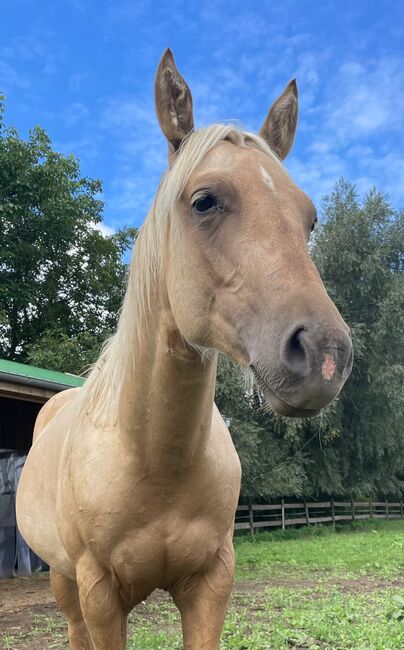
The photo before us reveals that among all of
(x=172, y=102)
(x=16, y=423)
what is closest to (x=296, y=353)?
(x=172, y=102)

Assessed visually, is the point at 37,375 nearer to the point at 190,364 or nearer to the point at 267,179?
the point at 190,364

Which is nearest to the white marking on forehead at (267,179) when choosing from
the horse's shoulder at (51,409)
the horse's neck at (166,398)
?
the horse's neck at (166,398)

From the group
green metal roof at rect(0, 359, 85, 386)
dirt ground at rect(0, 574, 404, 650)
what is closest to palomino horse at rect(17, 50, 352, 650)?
dirt ground at rect(0, 574, 404, 650)

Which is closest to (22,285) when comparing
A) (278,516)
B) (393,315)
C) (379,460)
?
(278,516)

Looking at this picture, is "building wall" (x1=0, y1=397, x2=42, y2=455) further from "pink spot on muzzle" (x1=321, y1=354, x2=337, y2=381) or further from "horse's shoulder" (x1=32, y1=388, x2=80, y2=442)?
"pink spot on muzzle" (x1=321, y1=354, x2=337, y2=381)

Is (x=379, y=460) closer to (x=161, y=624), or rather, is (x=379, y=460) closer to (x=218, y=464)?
(x=161, y=624)

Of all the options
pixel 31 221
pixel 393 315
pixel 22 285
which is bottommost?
pixel 393 315

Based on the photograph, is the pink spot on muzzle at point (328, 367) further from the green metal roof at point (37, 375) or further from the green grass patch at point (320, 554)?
the green grass patch at point (320, 554)

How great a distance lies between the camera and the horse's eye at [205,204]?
1613 millimetres

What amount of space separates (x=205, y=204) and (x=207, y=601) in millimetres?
1442

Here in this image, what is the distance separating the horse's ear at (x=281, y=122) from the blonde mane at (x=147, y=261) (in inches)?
7.6

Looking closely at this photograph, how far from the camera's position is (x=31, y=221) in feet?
58.0

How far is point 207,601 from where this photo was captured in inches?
81.4

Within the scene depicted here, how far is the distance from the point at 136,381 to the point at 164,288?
0.35 metres
